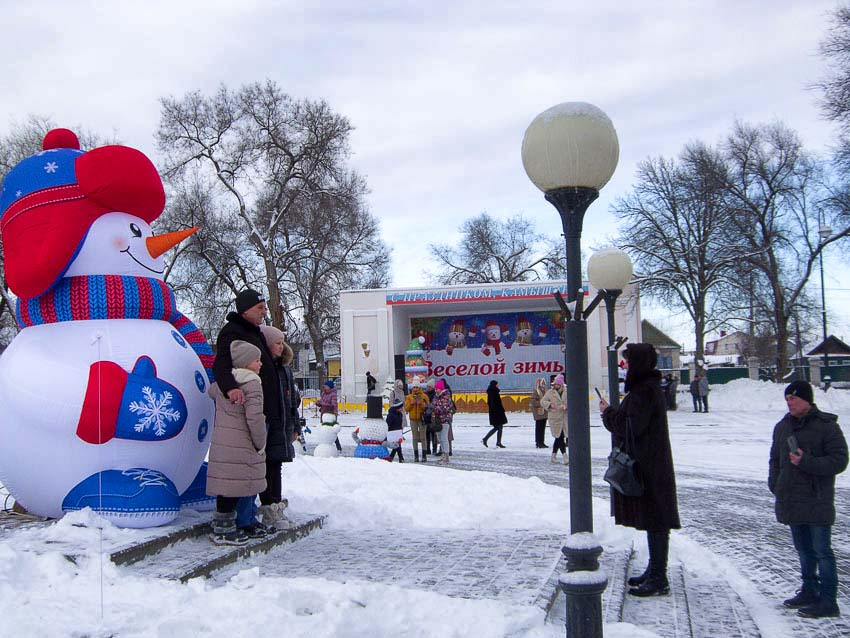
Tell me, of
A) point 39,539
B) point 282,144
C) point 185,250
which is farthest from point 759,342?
point 39,539

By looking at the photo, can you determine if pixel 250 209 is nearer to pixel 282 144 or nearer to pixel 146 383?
pixel 282 144

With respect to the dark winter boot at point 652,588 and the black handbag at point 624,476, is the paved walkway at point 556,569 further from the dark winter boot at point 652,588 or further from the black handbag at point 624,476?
the black handbag at point 624,476

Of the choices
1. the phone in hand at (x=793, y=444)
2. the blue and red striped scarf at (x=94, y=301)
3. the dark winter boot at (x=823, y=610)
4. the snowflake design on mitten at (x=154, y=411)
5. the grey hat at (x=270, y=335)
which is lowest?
the dark winter boot at (x=823, y=610)

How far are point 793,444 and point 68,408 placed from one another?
4.84m

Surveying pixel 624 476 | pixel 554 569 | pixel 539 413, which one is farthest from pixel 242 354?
pixel 539 413

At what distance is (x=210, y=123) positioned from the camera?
1297 inches

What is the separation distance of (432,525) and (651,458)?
275cm

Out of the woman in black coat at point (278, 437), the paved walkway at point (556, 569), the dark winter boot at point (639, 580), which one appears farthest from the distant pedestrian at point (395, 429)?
the dark winter boot at point (639, 580)

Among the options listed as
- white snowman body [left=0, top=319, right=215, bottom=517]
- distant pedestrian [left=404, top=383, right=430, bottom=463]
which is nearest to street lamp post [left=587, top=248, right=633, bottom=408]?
white snowman body [left=0, top=319, right=215, bottom=517]

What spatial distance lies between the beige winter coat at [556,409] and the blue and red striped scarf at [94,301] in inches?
360

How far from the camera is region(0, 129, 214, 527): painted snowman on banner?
532 cm

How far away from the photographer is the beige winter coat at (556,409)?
13.9 m

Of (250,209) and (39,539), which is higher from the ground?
(250,209)

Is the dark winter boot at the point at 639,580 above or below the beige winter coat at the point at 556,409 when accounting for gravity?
below
